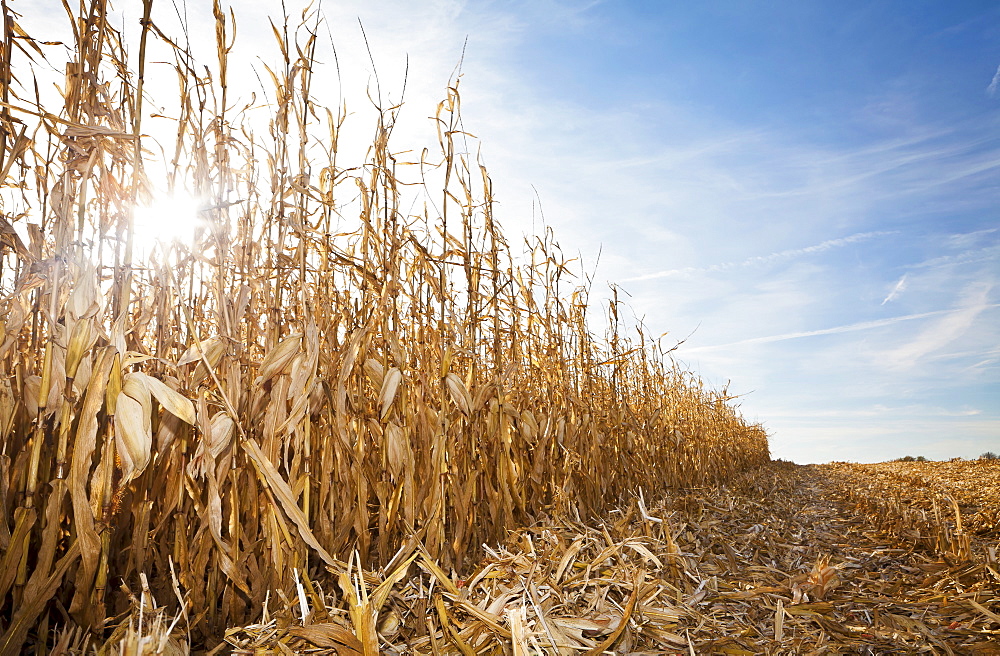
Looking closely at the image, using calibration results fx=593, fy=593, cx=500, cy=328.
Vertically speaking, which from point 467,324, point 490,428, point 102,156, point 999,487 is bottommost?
point 999,487

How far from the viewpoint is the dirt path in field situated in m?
1.41

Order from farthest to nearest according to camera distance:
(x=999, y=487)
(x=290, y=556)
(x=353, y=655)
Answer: (x=999, y=487) → (x=290, y=556) → (x=353, y=655)

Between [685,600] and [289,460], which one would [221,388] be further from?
[685,600]

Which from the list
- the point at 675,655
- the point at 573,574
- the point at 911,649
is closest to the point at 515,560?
the point at 573,574

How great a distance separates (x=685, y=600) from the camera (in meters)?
1.78

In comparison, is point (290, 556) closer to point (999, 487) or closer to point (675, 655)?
point (675, 655)

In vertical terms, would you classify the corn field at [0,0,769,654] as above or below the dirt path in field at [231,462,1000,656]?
above

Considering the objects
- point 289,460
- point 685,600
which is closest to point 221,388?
point 289,460

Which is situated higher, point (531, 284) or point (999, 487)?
point (531, 284)

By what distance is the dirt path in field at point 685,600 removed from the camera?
1411mm

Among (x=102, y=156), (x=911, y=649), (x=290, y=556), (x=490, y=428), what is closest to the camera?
(x=102, y=156)

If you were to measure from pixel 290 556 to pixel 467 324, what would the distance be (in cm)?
103

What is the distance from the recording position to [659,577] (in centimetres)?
185

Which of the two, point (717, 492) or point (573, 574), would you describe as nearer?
point (573, 574)
